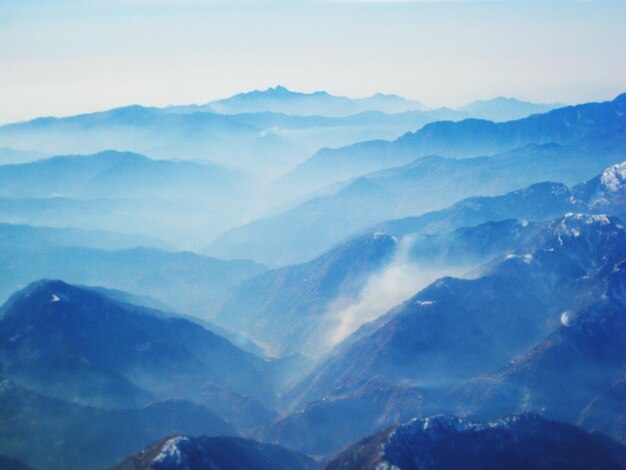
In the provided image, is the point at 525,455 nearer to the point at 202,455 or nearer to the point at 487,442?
the point at 487,442

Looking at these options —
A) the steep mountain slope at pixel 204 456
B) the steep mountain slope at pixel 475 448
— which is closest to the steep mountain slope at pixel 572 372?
the steep mountain slope at pixel 475 448

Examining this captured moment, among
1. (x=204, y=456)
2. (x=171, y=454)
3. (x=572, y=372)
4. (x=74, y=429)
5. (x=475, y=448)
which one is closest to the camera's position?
A: (x=171, y=454)

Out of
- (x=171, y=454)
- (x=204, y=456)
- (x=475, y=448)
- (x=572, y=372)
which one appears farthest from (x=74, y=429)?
(x=572, y=372)

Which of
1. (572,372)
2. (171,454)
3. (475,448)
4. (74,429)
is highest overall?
(171,454)

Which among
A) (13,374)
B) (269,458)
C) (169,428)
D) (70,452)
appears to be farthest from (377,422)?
(13,374)

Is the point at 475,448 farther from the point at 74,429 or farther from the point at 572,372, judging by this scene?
the point at 74,429

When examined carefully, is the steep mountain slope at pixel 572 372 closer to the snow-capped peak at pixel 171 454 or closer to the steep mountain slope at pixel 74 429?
the steep mountain slope at pixel 74 429
